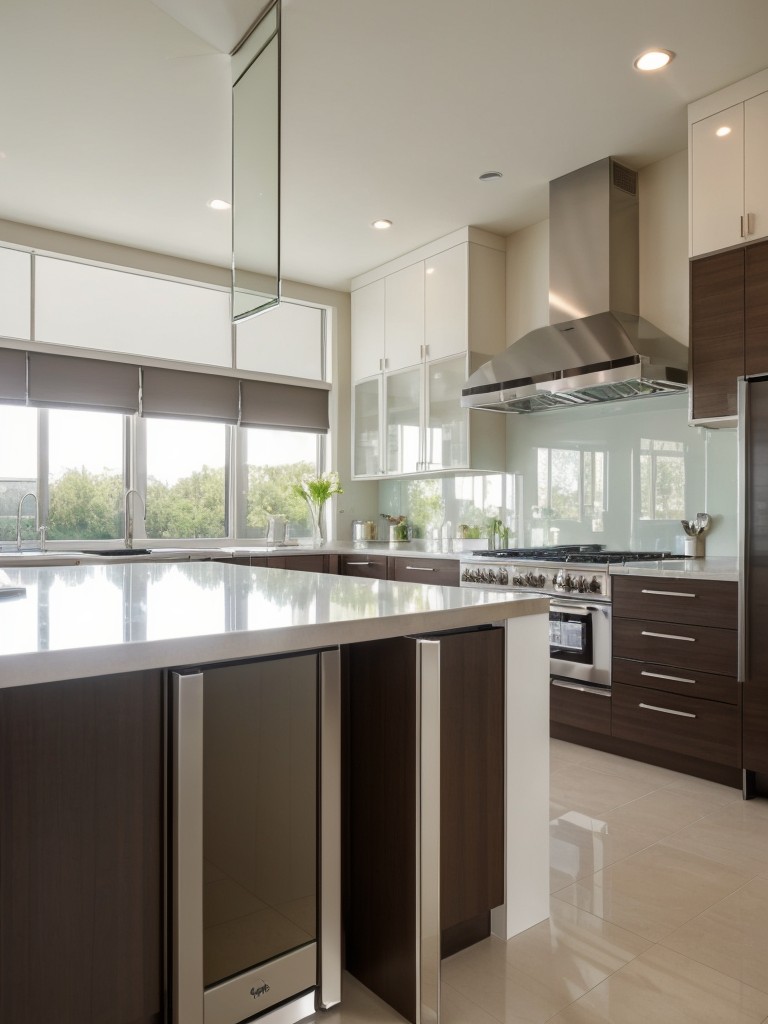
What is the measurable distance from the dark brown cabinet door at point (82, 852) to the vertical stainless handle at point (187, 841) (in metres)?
0.04

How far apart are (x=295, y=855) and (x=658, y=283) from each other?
3372 millimetres

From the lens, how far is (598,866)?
221 centimetres

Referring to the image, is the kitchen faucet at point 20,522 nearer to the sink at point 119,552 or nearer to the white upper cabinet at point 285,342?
the sink at point 119,552

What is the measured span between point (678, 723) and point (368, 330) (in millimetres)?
3459

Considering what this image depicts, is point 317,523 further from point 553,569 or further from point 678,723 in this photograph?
point 678,723

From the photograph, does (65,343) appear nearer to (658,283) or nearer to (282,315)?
(282,315)

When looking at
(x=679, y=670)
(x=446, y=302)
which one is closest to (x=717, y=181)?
(x=446, y=302)

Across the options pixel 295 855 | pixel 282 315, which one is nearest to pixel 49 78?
pixel 282 315

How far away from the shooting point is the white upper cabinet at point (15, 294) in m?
4.26

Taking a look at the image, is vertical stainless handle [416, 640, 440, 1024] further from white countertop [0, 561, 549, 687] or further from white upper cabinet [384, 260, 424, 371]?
white upper cabinet [384, 260, 424, 371]

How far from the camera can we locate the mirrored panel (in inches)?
95.8

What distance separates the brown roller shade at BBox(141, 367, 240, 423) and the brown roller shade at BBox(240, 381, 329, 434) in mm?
96

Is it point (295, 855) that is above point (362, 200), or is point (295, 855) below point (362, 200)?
below

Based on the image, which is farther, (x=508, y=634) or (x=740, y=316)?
(x=740, y=316)
